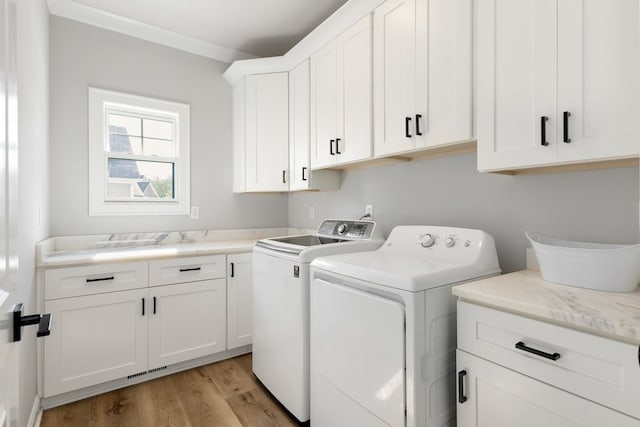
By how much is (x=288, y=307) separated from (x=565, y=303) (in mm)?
1303

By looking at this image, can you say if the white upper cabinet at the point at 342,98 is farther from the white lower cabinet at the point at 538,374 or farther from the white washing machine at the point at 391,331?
the white lower cabinet at the point at 538,374

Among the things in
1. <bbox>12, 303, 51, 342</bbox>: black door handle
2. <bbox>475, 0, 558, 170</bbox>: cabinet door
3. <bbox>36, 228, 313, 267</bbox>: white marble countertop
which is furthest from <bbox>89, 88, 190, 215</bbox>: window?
<bbox>475, 0, 558, 170</bbox>: cabinet door

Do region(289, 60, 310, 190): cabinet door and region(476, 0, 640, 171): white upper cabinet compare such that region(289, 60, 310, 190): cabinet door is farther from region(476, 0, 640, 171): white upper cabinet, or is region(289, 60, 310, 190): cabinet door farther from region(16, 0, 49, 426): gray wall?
region(16, 0, 49, 426): gray wall

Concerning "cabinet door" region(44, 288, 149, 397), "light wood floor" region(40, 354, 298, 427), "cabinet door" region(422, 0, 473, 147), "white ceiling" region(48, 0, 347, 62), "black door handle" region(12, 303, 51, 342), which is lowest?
"light wood floor" region(40, 354, 298, 427)

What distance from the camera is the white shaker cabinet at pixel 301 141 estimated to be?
2576 millimetres

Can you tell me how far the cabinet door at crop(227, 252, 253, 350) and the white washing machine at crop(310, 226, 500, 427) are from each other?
3.54ft

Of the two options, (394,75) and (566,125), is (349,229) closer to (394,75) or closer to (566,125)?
(394,75)

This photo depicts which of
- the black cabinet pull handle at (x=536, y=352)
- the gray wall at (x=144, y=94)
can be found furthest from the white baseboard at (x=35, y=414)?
the black cabinet pull handle at (x=536, y=352)

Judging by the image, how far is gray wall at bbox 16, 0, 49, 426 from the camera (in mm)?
1471

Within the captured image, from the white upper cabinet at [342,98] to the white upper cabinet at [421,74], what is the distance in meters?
0.08

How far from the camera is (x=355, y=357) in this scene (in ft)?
4.79

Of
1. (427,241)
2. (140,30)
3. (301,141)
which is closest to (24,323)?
(427,241)

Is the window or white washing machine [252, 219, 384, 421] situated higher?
the window

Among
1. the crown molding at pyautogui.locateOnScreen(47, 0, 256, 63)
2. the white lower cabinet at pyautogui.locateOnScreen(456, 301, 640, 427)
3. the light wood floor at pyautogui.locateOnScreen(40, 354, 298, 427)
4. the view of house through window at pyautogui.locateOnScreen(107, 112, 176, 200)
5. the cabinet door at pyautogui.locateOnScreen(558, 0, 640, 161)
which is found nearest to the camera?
the white lower cabinet at pyautogui.locateOnScreen(456, 301, 640, 427)
